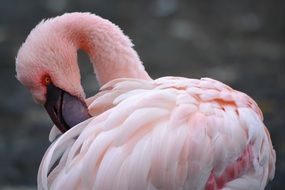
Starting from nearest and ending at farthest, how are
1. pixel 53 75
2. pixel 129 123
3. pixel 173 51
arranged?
pixel 129 123
pixel 53 75
pixel 173 51

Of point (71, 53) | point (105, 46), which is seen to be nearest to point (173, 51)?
point (105, 46)

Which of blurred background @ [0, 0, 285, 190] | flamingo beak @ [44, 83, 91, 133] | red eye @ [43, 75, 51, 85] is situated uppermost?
red eye @ [43, 75, 51, 85]

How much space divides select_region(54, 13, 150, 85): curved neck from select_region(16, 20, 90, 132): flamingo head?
140mm

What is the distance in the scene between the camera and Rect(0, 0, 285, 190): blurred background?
7.88m

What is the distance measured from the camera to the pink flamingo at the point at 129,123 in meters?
3.92

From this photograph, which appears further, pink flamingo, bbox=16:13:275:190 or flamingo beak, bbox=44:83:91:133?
flamingo beak, bbox=44:83:91:133

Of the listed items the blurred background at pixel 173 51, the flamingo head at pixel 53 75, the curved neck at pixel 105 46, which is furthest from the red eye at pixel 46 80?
the blurred background at pixel 173 51

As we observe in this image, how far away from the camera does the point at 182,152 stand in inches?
157

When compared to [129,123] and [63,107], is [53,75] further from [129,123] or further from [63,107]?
[129,123]

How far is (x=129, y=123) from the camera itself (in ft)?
13.1

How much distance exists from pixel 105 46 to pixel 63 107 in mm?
438

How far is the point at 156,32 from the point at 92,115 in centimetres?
683

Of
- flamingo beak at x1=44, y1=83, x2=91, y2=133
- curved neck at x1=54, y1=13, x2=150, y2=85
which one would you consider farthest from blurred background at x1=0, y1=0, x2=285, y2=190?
flamingo beak at x1=44, y1=83, x2=91, y2=133

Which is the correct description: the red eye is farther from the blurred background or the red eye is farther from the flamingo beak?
the blurred background
